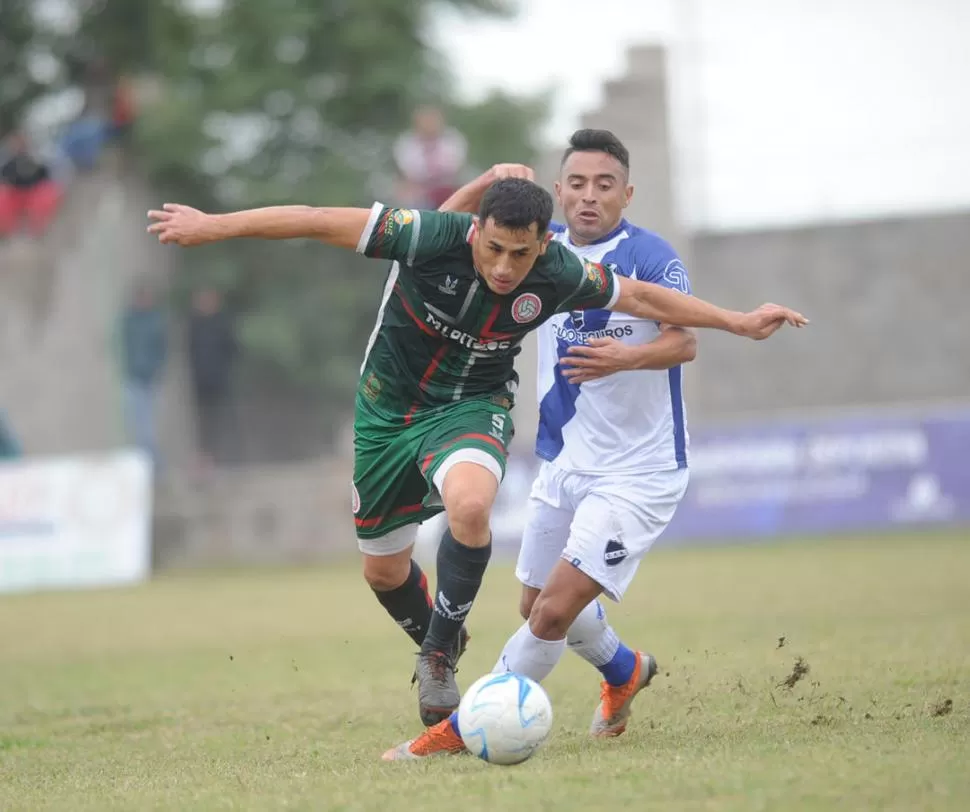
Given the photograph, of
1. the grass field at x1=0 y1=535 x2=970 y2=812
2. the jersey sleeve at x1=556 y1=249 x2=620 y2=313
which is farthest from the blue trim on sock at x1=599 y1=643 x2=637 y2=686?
the jersey sleeve at x1=556 y1=249 x2=620 y2=313

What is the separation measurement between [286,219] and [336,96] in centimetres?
1755

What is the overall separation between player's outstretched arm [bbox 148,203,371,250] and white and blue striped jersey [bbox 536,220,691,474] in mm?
1106

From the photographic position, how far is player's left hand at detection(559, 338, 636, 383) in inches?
264

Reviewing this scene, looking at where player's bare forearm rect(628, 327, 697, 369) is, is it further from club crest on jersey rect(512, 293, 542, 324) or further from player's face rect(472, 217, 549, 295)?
player's face rect(472, 217, 549, 295)

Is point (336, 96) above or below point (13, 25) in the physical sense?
below

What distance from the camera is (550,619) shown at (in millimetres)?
6559

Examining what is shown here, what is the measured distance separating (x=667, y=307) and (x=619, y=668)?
66.6 inches

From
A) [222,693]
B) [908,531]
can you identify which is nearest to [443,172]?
[908,531]

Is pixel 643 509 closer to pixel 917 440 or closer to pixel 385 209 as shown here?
pixel 385 209

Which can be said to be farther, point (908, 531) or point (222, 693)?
point (908, 531)

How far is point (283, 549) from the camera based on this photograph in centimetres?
2009

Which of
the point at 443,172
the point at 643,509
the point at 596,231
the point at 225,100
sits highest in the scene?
the point at 225,100

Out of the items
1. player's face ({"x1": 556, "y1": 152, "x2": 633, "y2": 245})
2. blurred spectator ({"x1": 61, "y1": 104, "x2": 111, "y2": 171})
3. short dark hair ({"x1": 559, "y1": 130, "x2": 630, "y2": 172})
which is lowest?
player's face ({"x1": 556, "y1": 152, "x2": 633, "y2": 245})

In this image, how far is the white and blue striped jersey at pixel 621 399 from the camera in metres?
7.02
